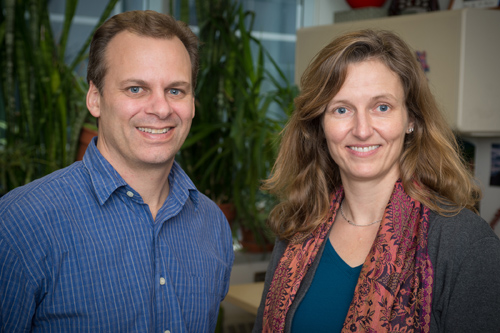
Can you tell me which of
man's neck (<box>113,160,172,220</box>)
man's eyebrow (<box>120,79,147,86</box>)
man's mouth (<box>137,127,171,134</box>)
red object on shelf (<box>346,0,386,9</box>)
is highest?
red object on shelf (<box>346,0,386,9</box>)

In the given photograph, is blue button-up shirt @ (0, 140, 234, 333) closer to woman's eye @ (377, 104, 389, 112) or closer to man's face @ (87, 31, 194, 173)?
man's face @ (87, 31, 194, 173)

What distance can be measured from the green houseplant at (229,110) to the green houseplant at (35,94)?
1.91 feet

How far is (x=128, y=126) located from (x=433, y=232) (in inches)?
32.8

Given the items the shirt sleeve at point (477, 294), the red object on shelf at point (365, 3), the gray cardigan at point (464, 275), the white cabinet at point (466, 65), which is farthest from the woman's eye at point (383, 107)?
the red object on shelf at point (365, 3)

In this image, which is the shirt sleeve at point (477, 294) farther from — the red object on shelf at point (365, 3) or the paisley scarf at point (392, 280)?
the red object on shelf at point (365, 3)

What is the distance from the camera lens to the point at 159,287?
1374 millimetres

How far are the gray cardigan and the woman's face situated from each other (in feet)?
0.78

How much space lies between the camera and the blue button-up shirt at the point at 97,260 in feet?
4.05

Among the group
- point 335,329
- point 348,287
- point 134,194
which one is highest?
point 134,194

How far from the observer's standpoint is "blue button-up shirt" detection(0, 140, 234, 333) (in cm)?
124

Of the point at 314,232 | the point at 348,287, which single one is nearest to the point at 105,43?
the point at 314,232

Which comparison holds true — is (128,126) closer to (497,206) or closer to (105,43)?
(105,43)

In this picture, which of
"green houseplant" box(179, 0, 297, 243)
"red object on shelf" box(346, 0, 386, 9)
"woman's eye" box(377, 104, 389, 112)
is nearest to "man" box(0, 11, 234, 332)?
"woman's eye" box(377, 104, 389, 112)

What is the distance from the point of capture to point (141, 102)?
141 centimetres
